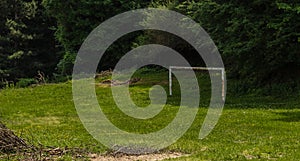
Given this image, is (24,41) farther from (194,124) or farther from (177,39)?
(194,124)

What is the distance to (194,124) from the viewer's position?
48.0 ft

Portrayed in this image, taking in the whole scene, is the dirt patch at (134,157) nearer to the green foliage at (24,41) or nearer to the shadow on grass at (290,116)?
the shadow on grass at (290,116)

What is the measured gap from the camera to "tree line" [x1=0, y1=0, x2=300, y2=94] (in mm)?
19328

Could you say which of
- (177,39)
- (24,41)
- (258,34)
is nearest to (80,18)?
(24,41)

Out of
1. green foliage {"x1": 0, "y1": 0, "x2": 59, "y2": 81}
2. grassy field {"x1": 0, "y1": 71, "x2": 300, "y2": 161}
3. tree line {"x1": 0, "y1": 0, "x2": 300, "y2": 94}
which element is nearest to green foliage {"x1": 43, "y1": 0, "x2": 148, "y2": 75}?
tree line {"x1": 0, "y1": 0, "x2": 300, "y2": 94}

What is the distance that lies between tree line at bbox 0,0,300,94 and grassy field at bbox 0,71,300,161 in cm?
183

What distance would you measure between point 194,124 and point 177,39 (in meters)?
18.1

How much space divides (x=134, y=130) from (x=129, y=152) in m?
3.53

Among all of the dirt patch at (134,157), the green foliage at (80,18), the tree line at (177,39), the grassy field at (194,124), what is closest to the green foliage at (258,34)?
the tree line at (177,39)

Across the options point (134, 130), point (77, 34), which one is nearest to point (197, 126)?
point (134, 130)

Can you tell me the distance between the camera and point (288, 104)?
18.1 metres

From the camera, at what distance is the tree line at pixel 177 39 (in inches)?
761

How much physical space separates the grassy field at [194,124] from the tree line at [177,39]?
1.83m

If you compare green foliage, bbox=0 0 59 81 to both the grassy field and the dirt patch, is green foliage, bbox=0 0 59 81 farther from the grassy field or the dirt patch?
the dirt patch
